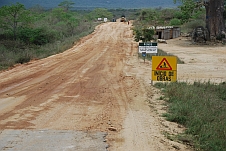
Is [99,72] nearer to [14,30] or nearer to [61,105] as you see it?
[61,105]

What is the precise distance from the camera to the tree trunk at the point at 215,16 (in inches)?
1427

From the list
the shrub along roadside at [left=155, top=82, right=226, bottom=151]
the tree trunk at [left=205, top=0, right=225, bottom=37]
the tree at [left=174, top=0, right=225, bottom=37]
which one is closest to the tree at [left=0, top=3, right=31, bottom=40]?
the tree at [left=174, top=0, right=225, bottom=37]

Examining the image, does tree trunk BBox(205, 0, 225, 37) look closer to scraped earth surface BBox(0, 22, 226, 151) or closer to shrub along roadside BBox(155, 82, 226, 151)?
scraped earth surface BBox(0, 22, 226, 151)

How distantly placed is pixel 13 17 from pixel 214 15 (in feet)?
65.1

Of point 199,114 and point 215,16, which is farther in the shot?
point 215,16

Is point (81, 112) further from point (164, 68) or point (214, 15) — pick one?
point (214, 15)

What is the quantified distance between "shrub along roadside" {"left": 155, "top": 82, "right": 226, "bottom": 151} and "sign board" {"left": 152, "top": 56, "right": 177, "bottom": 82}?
406 millimetres

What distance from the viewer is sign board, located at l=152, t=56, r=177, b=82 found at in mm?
12445

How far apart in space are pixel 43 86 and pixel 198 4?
26.1m

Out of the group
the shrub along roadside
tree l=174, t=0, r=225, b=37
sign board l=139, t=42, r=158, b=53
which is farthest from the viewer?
tree l=174, t=0, r=225, b=37

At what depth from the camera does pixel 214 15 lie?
3650 centimetres

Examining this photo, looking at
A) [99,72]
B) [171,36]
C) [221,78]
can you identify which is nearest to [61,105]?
[99,72]

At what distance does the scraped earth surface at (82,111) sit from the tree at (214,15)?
805 inches

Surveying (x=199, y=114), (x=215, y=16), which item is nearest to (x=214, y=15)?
(x=215, y=16)
